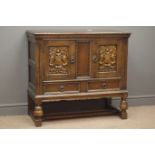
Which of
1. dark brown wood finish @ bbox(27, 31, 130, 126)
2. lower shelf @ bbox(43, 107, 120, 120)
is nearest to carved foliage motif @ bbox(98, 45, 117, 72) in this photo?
dark brown wood finish @ bbox(27, 31, 130, 126)

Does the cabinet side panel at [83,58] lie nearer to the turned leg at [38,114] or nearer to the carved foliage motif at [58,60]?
the carved foliage motif at [58,60]

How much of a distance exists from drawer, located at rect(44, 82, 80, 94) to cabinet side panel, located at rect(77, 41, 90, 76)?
0.35ft

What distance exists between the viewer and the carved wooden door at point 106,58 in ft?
8.64

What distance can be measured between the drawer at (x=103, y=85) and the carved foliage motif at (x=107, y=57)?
0.34 ft

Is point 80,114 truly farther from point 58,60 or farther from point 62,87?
point 58,60

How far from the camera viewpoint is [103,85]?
2.71 metres

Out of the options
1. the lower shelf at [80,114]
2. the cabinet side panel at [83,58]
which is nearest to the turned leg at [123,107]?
the lower shelf at [80,114]

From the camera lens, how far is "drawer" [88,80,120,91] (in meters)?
2.68

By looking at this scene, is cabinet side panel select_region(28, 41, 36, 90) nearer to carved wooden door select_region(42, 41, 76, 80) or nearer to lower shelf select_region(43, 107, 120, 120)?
carved wooden door select_region(42, 41, 76, 80)

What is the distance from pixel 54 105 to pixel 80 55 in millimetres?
620

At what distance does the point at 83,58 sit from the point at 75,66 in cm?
10

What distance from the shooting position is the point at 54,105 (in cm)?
297

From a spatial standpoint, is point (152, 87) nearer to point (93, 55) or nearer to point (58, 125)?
point (93, 55)

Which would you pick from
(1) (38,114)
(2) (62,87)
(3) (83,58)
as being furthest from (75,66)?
(1) (38,114)
